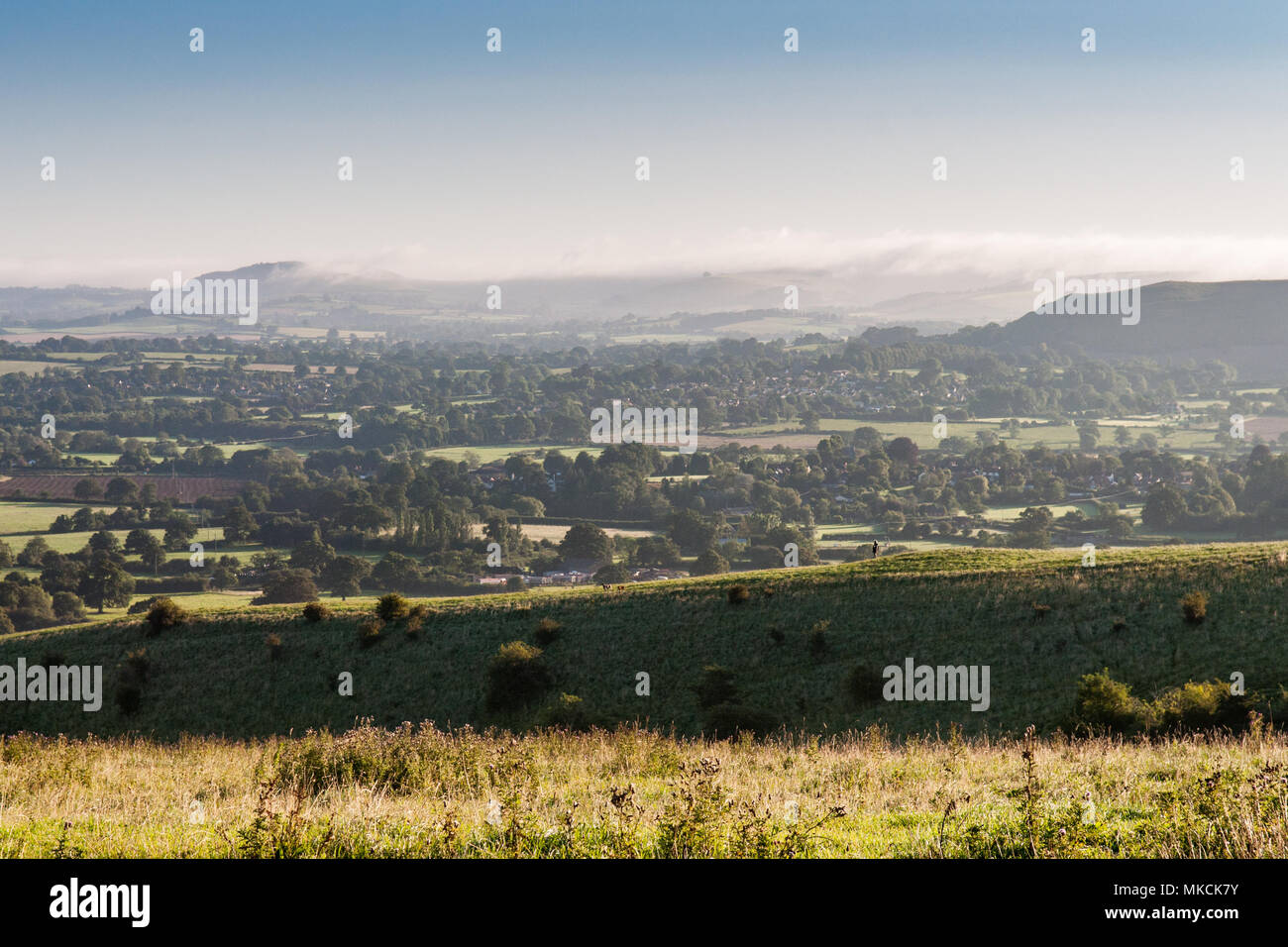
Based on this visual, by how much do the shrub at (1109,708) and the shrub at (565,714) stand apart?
58.7ft

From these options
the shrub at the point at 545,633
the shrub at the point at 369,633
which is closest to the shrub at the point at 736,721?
the shrub at the point at 545,633

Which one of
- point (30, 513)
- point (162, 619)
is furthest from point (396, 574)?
point (30, 513)

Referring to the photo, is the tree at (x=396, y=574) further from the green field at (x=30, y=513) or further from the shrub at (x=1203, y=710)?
the shrub at (x=1203, y=710)

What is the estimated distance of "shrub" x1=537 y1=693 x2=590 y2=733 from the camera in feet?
116

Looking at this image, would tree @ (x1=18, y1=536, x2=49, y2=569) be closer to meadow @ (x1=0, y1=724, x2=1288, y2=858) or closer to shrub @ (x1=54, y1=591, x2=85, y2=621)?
shrub @ (x1=54, y1=591, x2=85, y2=621)

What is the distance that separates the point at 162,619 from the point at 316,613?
31.1 ft

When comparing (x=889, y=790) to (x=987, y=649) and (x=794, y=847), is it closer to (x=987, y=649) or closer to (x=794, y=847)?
(x=794, y=847)

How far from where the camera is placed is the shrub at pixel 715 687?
37469mm

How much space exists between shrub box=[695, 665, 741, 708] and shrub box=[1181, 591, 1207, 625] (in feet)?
62.3

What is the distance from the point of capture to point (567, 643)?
147ft

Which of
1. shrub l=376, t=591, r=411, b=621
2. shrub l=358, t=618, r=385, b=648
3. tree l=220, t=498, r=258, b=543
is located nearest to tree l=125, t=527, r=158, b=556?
tree l=220, t=498, r=258, b=543

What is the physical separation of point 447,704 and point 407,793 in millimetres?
27987

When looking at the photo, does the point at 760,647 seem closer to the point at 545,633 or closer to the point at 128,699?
the point at 545,633
